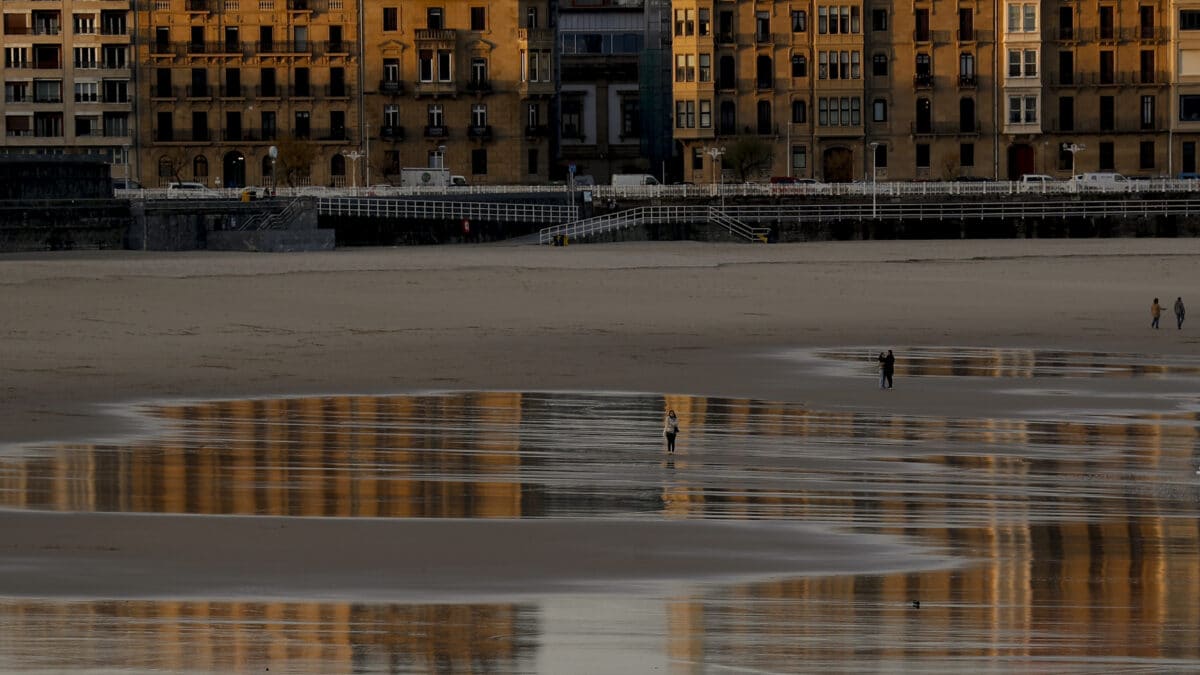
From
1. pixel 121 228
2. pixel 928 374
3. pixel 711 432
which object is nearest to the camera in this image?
pixel 711 432

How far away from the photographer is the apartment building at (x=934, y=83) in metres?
116

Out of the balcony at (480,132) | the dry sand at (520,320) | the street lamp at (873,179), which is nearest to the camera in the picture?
the dry sand at (520,320)

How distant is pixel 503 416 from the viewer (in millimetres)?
39938

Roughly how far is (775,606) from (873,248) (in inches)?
2716

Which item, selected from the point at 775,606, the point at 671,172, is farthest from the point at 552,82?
the point at 775,606

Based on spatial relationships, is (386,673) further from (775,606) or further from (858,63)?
(858,63)

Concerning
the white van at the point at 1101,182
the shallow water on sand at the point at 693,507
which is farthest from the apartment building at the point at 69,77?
the shallow water on sand at the point at 693,507

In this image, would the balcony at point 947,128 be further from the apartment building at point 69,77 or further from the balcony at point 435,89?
the apartment building at point 69,77

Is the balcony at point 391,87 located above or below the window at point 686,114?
above

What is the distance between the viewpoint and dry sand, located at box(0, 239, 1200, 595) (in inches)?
1730

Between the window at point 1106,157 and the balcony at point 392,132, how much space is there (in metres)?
33.4

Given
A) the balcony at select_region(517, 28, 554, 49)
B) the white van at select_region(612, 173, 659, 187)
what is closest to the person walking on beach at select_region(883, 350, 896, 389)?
the white van at select_region(612, 173, 659, 187)

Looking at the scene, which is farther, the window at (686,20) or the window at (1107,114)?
the window at (1107,114)

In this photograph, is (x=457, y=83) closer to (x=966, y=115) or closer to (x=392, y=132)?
(x=392, y=132)
